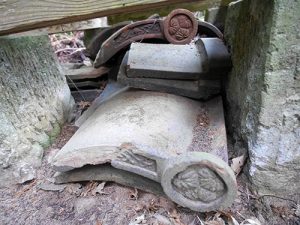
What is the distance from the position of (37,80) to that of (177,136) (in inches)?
34.6

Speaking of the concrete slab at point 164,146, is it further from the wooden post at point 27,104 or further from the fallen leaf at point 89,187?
the wooden post at point 27,104

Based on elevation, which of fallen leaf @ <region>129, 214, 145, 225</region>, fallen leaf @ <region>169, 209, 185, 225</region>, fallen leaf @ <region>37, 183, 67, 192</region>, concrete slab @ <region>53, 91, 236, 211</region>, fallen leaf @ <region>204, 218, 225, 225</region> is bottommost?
fallen leaf @ <region>204, 218, 225, 225</region>

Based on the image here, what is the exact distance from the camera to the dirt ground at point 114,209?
3.71ft

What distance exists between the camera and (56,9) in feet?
3.48

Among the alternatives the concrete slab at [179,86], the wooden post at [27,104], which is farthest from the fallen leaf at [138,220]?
the concrete slab at [179,86]

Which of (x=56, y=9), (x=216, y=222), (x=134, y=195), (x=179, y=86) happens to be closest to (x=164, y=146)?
(x=134, y=195)

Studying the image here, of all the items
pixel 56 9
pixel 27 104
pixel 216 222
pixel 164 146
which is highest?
pixel 56 9

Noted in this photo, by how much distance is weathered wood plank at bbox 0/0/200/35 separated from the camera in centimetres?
105

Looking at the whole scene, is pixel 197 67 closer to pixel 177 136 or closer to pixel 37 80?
pixel 177 136

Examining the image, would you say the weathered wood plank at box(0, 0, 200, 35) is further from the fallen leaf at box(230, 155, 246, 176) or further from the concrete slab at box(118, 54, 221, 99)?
the fallen leaf at box(230, 155, 246, 176)

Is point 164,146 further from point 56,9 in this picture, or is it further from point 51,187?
point 56,9

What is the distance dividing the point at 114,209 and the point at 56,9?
2.57 feet

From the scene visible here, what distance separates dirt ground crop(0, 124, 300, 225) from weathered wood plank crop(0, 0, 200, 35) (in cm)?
68

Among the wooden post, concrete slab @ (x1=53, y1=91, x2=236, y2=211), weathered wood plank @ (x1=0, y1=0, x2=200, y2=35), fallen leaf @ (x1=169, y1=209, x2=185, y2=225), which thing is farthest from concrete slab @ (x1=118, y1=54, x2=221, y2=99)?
fallen leaf @ (x1=169, y1=209, x2=185, y2=225)
